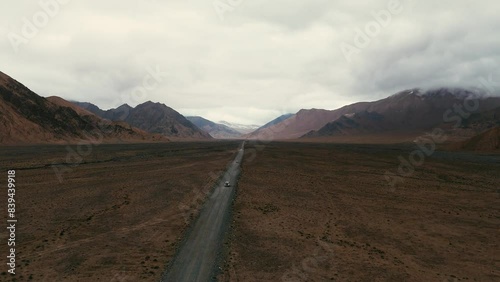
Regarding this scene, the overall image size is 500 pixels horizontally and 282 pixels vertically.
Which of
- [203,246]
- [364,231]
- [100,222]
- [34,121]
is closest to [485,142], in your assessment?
[364,231]

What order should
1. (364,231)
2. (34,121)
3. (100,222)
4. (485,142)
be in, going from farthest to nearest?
(34,121)
(485,142)
(100,222)
(364,231)

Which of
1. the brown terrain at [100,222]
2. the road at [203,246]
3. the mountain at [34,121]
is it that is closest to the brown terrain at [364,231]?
the road at [203,246]

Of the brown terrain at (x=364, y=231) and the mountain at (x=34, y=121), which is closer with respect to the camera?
the brown terrain at (x=364, y=231)

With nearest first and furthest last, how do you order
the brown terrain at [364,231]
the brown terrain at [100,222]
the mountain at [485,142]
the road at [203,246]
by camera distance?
the road at [203,246]
the brown terrain at [100,222]
the brown terrain at [364,231]
the mountain at [485,142]

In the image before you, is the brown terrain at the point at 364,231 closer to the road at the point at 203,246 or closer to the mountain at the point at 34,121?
the road at the point at 203,246

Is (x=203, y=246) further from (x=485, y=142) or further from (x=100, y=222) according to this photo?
(x=485, y=142)

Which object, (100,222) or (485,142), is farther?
(485,142)
